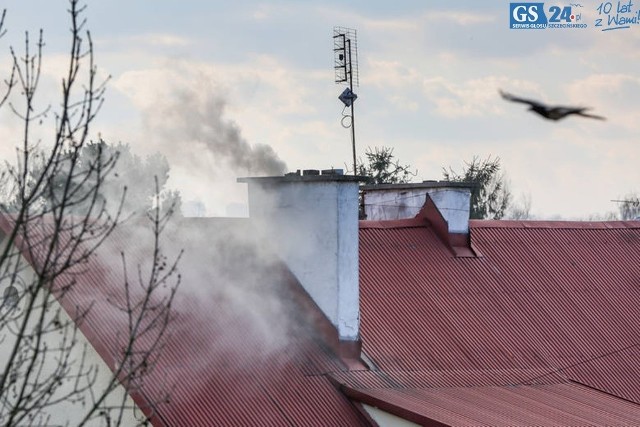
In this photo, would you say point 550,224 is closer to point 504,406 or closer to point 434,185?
point 434,185

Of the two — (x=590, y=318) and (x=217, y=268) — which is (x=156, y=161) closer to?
(x=217, y=268)

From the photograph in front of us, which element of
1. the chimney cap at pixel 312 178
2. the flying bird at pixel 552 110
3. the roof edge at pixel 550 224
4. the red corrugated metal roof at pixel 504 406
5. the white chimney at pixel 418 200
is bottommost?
the red corrugated metal roof at pixel 504 406

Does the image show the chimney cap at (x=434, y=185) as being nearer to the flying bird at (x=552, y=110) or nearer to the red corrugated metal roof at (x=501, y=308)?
the red corrugated metal roof at (x=501, y=308)

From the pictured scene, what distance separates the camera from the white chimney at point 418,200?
872 inches

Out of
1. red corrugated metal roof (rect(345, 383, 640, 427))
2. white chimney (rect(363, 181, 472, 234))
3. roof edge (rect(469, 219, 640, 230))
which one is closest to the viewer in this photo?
red corrugated metal roof (rect(345, 383, 640, 427))

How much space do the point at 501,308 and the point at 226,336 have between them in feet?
20.8

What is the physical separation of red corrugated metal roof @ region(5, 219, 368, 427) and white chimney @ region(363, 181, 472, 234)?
5.32 m

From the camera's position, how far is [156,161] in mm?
19469

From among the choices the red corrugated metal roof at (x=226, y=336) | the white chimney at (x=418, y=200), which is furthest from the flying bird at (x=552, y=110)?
the white chimney at (x=418, y=200)

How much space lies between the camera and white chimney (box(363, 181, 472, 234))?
22.1 m

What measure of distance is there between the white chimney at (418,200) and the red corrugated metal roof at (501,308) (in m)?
0.52

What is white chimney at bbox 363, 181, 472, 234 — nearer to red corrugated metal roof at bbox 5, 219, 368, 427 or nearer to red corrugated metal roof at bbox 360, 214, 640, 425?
red corrugated metal roof at bbox 360, 214, 640, 425

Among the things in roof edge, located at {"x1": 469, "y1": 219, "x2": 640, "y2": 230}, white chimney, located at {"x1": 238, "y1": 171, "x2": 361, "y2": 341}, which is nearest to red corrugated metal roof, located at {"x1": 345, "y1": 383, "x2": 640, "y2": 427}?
white chimney, located at {"x1": 238, "y1": 171, "x2": 361, "y2": 341}

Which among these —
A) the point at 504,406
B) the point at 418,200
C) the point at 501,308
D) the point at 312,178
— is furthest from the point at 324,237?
the point at 418,200
